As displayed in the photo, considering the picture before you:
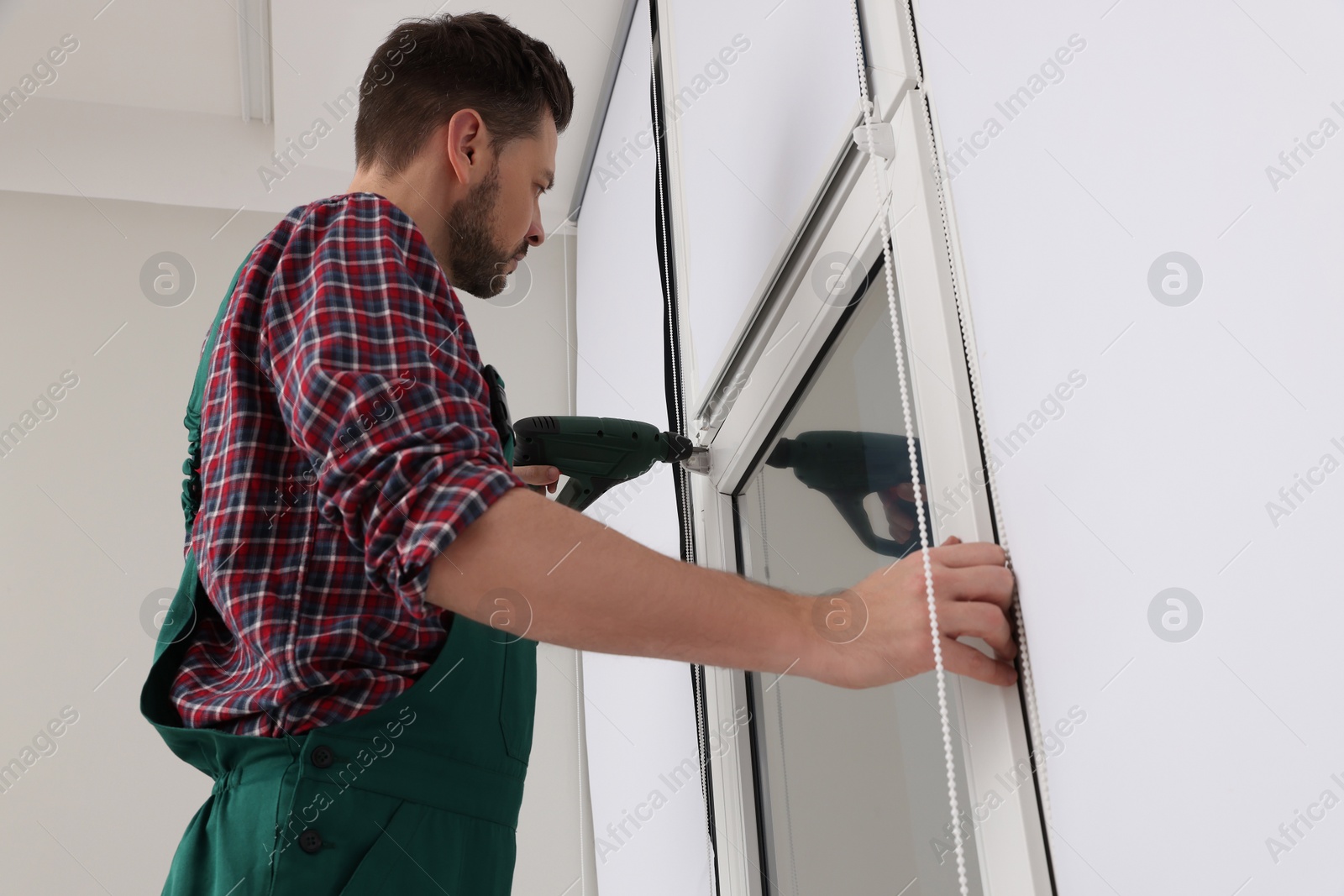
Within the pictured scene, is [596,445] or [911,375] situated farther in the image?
[596,445]

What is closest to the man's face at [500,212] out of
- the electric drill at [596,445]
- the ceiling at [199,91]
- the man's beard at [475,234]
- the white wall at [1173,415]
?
the man's beard at [475,234]

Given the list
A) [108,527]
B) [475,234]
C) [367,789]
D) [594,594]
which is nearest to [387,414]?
[594,594]

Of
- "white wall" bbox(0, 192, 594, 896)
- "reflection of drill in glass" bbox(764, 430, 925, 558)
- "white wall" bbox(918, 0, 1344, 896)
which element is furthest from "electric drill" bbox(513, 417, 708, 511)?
"white wall" bbox(0, 192, 594, 896)

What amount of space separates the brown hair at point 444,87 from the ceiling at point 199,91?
1.10 metres

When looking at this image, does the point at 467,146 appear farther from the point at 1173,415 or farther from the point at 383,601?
the point at 1173,415

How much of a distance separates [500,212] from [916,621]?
2.62 ft

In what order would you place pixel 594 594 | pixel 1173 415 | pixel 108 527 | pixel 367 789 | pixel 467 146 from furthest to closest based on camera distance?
pixel 108 527 < pixel 467 146 < pixel 367 789 < pixel 594 594 < pixel 1173 415

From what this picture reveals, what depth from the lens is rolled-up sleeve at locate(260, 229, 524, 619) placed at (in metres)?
0.72

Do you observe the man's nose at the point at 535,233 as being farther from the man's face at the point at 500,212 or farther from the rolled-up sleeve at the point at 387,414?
the rolled-up sleeve at the point at 387,414

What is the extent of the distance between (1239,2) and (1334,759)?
38 cm

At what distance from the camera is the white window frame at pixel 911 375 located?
0.72 meters

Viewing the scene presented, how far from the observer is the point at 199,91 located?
8.61ft

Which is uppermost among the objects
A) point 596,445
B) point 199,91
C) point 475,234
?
point 199,91

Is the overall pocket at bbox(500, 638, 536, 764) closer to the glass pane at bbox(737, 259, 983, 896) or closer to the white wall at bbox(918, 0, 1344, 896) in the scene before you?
the glass pane at bbox(737, 259, 983, 896)
